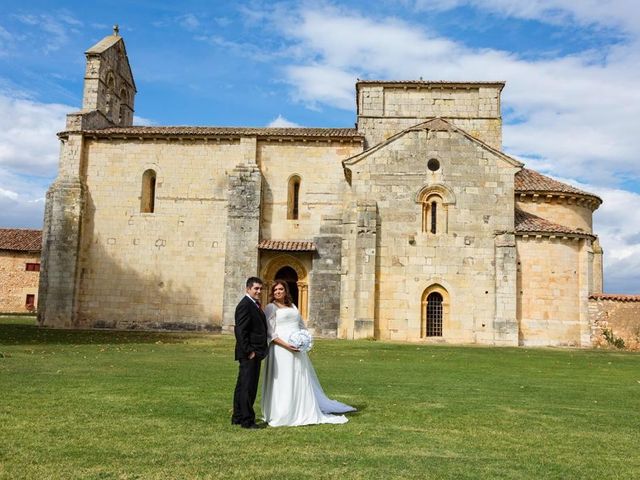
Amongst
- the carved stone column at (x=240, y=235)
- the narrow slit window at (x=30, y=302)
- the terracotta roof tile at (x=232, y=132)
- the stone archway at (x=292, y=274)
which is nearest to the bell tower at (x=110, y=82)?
the terracotta roof tile at (x=232, y=132)

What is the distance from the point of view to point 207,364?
16.5 m

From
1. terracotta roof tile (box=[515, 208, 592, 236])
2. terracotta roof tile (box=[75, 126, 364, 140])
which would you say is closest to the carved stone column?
terracotta roof tile (box=[75, 126, 364, 140])

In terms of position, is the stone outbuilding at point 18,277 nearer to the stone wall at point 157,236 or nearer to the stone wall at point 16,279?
the stone wall at point 16,279

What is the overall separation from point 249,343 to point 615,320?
2358cm

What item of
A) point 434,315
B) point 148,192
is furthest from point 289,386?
point 148,192

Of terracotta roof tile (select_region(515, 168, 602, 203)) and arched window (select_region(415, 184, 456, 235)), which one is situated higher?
terracotta roof tile (select_region(515, 168, 602, 203))

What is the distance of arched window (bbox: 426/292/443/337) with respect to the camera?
29062 millimetres

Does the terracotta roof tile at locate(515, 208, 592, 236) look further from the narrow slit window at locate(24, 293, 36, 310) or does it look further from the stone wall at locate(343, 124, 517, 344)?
the narrow slit window at locate(24, 293, 36, 310)

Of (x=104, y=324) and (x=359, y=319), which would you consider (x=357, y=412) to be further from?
(x=104, y=324)

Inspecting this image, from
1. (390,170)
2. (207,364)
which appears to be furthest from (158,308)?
(207,364)

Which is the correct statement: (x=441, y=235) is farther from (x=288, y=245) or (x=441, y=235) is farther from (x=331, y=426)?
(x=331, y=426)

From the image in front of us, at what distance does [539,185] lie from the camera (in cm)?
3145

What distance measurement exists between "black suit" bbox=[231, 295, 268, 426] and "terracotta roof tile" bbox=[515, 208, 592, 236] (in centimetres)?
2177

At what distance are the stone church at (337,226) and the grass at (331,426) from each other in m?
11.8
